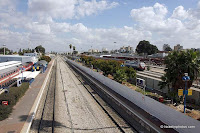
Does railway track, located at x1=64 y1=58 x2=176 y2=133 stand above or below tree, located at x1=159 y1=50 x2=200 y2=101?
below

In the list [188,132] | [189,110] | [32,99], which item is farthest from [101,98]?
[188,132]

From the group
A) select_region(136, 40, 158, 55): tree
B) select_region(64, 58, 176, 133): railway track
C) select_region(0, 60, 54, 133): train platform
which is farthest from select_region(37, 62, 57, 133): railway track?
select_region(136, 40, 158, 55): tree

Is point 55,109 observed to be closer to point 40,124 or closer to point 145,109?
point 40,124

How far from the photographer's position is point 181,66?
586 inches

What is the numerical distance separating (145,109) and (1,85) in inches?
825

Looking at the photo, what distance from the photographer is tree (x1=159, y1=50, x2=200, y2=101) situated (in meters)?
14.6

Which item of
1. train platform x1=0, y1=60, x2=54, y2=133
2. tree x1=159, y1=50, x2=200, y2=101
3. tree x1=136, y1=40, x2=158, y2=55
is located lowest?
train platform x1=0, y1=60, x2=54, y2=133

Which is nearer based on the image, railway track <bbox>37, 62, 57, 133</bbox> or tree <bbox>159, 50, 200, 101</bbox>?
railway track <bbox>37, 62, 57, 133</bbox>

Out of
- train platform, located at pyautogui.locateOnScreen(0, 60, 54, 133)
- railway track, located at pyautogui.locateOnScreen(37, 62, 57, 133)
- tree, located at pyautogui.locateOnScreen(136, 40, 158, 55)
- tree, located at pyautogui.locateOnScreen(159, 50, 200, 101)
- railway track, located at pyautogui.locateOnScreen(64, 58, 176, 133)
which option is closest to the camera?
train platform, located at pyautogui.locateOnScreen(0, 60, 54, 133)

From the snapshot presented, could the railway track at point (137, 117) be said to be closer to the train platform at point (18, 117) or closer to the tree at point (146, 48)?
the train platform at point (18, 117)

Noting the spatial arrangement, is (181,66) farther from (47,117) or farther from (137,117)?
(47,117)

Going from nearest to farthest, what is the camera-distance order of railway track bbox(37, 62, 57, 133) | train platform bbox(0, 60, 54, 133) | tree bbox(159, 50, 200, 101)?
train platform bbox(0, 60, 54, 133) < railway track bbox(37, 62, 57, 133) < tree bbox(159, 50, 200, 101)

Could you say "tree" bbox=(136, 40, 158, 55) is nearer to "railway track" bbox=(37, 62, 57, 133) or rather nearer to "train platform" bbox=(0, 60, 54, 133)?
"railway track" bbox=(37, 62, 57, 133)

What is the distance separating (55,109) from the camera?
1551 centimetres
